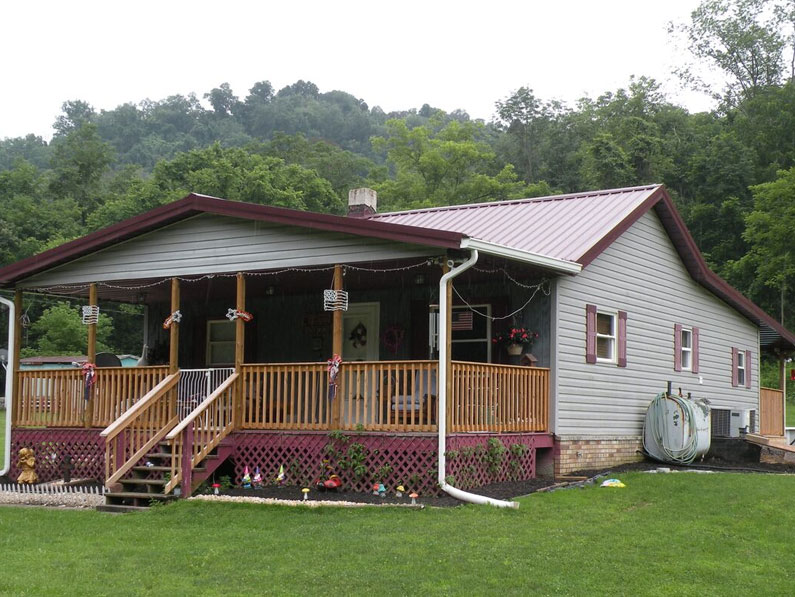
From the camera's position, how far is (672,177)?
50.3 m

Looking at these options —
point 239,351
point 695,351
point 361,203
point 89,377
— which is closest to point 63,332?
point 361,203

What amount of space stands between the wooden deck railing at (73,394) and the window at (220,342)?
3.53 metres

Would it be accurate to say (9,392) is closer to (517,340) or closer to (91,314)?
(91,314)

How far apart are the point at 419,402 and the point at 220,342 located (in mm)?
7379

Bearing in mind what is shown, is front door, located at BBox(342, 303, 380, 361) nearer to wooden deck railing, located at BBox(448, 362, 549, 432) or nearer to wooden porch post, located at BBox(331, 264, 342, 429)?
wooden deck railing, located at BBox(448, 362, 549, 432)

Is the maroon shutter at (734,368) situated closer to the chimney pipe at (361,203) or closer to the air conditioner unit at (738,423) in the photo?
the air conditioner unit at (738,423)

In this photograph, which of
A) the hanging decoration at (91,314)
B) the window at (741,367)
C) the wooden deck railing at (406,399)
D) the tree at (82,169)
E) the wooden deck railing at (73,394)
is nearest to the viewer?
the wooden deck railing at (406,399)

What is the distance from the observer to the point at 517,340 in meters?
15.1

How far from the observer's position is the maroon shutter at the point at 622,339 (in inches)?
667

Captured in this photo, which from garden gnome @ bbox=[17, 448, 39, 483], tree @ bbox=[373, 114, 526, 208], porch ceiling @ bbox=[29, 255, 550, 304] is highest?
tree @ bbox=[373, 114, 526, 208]

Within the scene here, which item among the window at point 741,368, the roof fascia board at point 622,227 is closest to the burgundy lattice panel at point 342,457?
the roof fascia board at point 622,227

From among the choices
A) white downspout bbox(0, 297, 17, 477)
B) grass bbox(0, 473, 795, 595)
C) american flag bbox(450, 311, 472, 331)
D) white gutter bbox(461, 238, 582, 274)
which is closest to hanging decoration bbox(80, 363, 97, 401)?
white downspout bbox(0, 297, 17, 477)

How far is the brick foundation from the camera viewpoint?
15203 mm

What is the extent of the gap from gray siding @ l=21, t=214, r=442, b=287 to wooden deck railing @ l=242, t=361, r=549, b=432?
151cm
